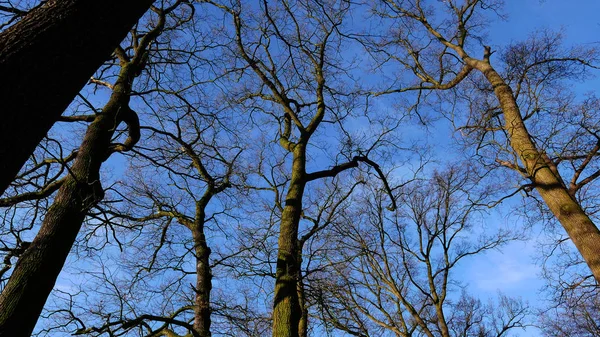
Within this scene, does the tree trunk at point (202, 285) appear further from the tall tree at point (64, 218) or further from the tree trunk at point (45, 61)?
the tree trunk at point (45, 61)

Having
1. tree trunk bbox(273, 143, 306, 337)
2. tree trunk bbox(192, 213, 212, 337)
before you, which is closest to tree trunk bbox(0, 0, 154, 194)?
tree trunk bbox(273, 143, 306, 337)

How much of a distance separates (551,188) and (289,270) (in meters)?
4.26

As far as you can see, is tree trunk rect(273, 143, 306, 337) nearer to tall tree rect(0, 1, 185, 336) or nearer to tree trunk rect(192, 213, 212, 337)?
tree trunk rect(192, 213, 212, 337)

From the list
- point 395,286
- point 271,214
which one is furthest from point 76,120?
point 395,286

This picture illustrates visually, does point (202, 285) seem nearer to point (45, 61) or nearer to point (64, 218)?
point (64, 218)

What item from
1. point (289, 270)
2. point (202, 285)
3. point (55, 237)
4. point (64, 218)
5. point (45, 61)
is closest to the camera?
point (45, 61)

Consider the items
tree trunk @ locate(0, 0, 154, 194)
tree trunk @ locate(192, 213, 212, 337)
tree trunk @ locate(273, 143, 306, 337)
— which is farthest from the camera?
tree trunk @ locate(192, 213, 212, 337)

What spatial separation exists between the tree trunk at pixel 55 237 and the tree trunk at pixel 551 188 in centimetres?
606

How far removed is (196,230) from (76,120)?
3.81 m

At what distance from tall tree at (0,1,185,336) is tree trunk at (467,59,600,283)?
19.0ft

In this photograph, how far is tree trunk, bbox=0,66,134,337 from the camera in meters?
3.31

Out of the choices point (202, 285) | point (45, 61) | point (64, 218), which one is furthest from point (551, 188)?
point (45, 61)

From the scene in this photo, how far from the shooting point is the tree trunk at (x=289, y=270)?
174 inches

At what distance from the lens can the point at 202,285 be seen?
744 centimetres
